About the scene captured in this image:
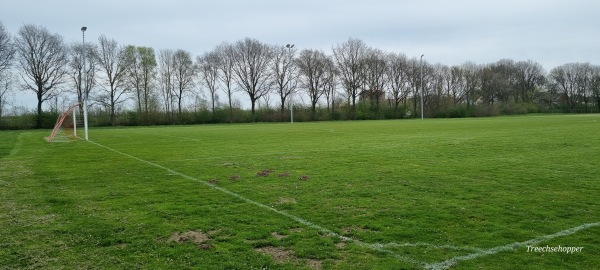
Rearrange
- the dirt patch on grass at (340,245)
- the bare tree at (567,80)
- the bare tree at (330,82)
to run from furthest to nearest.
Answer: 1. the bare tree at (567,80)
2. the bare tree at (330,82)
3. the dirt patch on grass at (340,245)

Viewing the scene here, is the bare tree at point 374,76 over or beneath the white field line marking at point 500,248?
over

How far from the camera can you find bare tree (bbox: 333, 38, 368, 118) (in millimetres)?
82250

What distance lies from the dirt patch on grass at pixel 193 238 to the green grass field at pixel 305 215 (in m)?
0.03

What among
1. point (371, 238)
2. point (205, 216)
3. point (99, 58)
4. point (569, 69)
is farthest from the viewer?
point (569, 69)

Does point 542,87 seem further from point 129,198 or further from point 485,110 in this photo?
point 129,198

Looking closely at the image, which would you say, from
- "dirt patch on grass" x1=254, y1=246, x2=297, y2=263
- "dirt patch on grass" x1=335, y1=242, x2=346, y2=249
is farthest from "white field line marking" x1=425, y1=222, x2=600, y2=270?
"dirt patch on grass" x1=254, y1=246, x2=297, y2=263

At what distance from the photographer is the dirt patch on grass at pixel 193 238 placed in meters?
5.72

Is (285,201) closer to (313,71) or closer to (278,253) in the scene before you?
(278,253)

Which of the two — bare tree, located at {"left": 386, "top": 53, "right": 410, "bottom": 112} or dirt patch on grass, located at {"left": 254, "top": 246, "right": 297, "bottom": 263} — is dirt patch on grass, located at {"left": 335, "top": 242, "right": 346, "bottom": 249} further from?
bare tree, located at {"left": 386, "top": 53, "right": 410, "bottom": 112}

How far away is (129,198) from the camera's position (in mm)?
8695

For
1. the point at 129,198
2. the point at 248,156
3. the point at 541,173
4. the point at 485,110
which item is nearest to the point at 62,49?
the point at 248,156

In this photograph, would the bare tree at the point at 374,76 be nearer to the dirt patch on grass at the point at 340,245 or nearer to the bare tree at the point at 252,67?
the bare tree at the point at 252,67

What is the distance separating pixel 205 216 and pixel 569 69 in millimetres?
126649

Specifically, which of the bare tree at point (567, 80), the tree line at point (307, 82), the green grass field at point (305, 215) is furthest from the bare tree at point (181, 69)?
the bare tree at point (567, 80)
